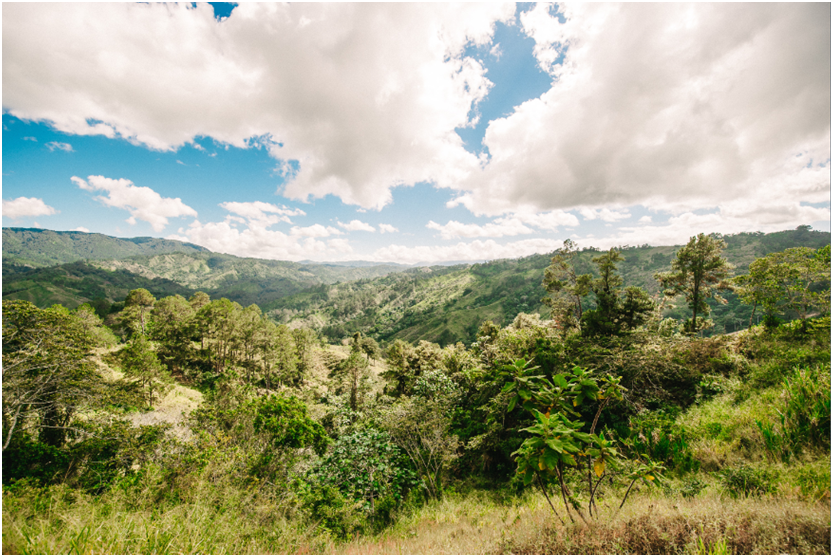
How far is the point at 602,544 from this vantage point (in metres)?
4.52

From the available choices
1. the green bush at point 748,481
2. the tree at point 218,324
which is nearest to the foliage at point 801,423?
the green bush at point 748,481

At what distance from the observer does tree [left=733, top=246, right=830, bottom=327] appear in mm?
19328

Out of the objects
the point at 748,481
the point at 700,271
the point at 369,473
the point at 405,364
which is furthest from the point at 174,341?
the point at 700,271

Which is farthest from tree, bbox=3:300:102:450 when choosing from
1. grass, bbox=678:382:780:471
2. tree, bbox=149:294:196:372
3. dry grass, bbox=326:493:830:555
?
tree, bbox=149:294:196:372

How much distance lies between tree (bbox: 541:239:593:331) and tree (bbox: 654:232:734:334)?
7.83 metres

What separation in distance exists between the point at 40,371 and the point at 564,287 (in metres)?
29.5

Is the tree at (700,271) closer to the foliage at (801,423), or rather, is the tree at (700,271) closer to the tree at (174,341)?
the foliage at (801,423)

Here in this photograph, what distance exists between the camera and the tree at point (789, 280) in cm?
1933

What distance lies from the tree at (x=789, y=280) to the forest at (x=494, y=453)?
180mm

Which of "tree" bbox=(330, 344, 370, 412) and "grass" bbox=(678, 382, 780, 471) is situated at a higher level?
"grass" bbox=(678, 382, 780, 471)

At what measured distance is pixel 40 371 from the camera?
35.0 feet

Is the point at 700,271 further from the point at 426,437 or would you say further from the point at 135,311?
the point at 135,311

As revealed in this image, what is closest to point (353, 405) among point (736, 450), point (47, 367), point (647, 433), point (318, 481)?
point (318, 481)

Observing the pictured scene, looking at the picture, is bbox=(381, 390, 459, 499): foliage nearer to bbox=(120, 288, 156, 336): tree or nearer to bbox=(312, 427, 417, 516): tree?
bbox=(312, 427, 417, 516): tree
